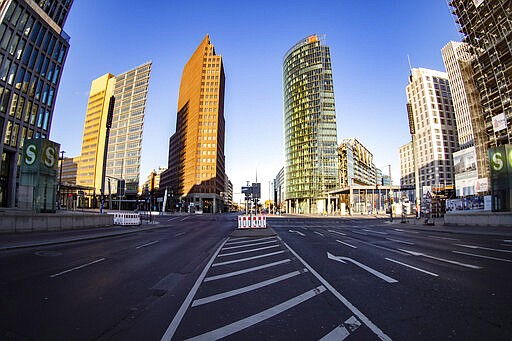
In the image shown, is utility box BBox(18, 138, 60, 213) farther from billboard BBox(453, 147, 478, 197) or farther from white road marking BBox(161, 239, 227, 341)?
billboard BBox(453, 147, 478, 197)

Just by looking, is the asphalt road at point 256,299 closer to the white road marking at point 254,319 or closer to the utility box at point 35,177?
the white road marking at point 254,319

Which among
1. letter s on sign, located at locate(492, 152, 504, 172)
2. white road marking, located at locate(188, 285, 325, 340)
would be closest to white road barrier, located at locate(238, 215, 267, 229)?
white road marking, located at locate(188, 285, 325, 340)

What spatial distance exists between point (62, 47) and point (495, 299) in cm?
6329

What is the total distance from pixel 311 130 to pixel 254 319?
355 ft

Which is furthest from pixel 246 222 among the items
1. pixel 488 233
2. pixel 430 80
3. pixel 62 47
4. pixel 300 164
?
pixel 430 80

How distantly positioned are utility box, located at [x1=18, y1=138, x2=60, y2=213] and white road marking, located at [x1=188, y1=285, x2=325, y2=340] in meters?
25.0

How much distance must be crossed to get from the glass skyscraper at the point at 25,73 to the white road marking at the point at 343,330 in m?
49.8

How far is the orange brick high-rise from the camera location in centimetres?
12519

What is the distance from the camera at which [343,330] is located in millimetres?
3961

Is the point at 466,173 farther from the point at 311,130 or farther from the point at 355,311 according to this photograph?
the point at 355,311

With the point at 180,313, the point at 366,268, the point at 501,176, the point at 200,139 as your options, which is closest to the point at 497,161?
the point at 501,176

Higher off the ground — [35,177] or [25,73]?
[25,73]

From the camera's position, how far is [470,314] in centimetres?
450

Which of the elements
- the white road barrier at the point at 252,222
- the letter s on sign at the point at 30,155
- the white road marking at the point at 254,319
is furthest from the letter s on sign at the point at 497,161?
the letter s on sign at the point at 30,155
